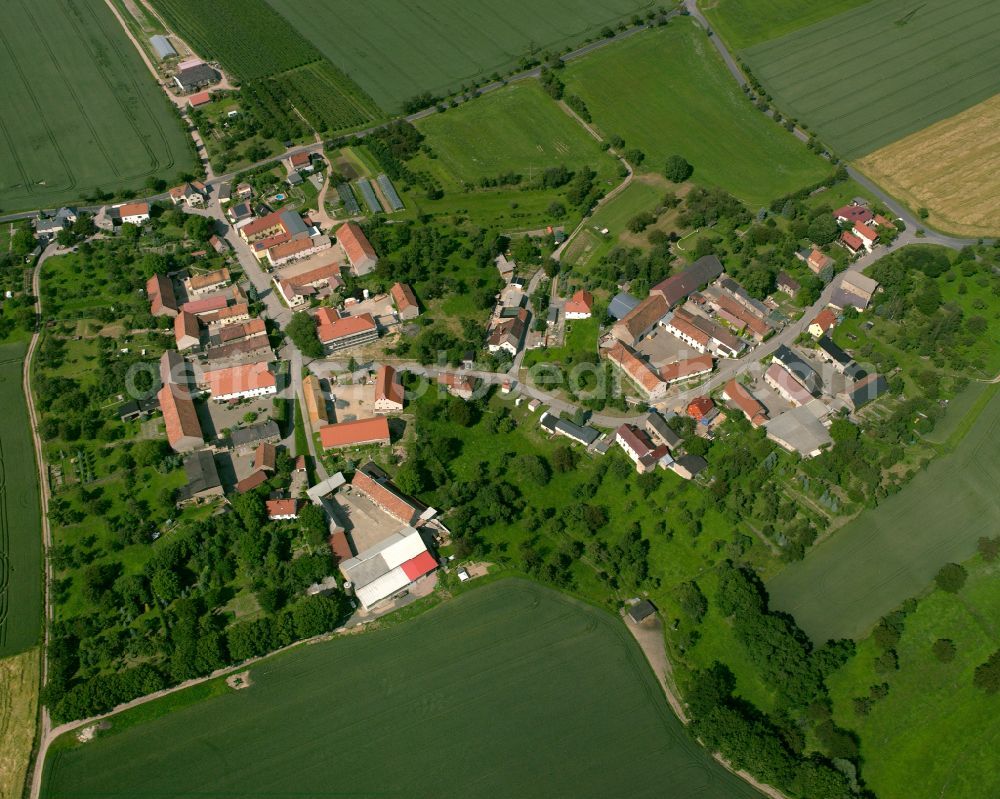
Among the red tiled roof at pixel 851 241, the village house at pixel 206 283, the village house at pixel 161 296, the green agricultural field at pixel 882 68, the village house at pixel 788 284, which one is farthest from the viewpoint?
the green agricultural field at pixel 882 68

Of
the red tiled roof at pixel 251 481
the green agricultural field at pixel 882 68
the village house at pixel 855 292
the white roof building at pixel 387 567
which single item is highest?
the green agricultural field at pixel 882 68

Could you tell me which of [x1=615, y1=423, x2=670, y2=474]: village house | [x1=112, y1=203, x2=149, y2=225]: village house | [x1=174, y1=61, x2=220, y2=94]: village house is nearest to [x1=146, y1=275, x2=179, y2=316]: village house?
[x1=112, y1=203, x2=149, y2=225]: village house

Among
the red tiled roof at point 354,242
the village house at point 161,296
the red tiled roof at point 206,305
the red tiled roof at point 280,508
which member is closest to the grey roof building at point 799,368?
the red tiled roof at point 354,242

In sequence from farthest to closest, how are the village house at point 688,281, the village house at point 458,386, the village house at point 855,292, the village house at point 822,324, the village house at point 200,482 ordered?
the village house at point 688,281 → the village house at point 855,292 → the village house at point 822,324 → the village house at point 458,386 → the village house at point 200,482

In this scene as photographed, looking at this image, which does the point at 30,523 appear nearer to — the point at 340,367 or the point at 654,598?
the point at 340,367

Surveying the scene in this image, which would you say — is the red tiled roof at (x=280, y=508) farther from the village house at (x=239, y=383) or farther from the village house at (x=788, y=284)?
the village house at (x=788, y=284)

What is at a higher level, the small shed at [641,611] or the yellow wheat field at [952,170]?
the yellow wheat field at [952,170]

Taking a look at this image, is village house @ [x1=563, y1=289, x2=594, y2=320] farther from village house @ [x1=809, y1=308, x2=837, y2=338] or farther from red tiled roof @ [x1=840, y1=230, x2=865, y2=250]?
red tiled roof @ [x1=840, y1=230, x2=865, y2=250]

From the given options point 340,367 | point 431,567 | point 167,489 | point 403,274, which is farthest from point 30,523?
point 403,274
